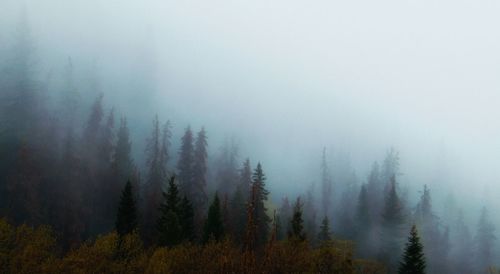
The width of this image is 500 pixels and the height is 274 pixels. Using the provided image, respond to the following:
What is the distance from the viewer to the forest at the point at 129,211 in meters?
35.4

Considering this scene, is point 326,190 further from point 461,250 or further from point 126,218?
point 126,218

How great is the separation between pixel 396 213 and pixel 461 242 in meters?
34.2

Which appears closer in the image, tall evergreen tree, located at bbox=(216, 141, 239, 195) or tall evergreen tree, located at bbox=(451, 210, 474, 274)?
tall evergreen tree, located at bbox=(216, 141, 239, 195)

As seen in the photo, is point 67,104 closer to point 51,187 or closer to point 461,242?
point 51,187

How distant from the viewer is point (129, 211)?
46688mm

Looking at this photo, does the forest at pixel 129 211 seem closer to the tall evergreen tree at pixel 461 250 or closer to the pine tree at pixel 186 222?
the pine tree at pixel 186 222

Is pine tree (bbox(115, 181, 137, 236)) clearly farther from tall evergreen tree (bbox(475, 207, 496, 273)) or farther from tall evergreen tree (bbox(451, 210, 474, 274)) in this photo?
tall evergreen tree (bbox(475, 207, 496, 273))

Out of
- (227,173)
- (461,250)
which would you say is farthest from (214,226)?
(461,250)

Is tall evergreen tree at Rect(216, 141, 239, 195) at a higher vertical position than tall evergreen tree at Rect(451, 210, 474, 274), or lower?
higher

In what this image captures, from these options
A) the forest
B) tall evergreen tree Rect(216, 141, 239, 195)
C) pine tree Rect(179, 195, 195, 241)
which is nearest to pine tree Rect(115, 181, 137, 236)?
the forest

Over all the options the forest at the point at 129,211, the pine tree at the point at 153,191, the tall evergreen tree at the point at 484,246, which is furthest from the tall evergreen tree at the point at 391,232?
the pine tree at the point at 153,191

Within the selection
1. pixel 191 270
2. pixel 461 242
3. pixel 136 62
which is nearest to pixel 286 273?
pixel 191 270

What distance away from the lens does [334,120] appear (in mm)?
149500

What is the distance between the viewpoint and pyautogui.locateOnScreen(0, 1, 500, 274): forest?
116ft
